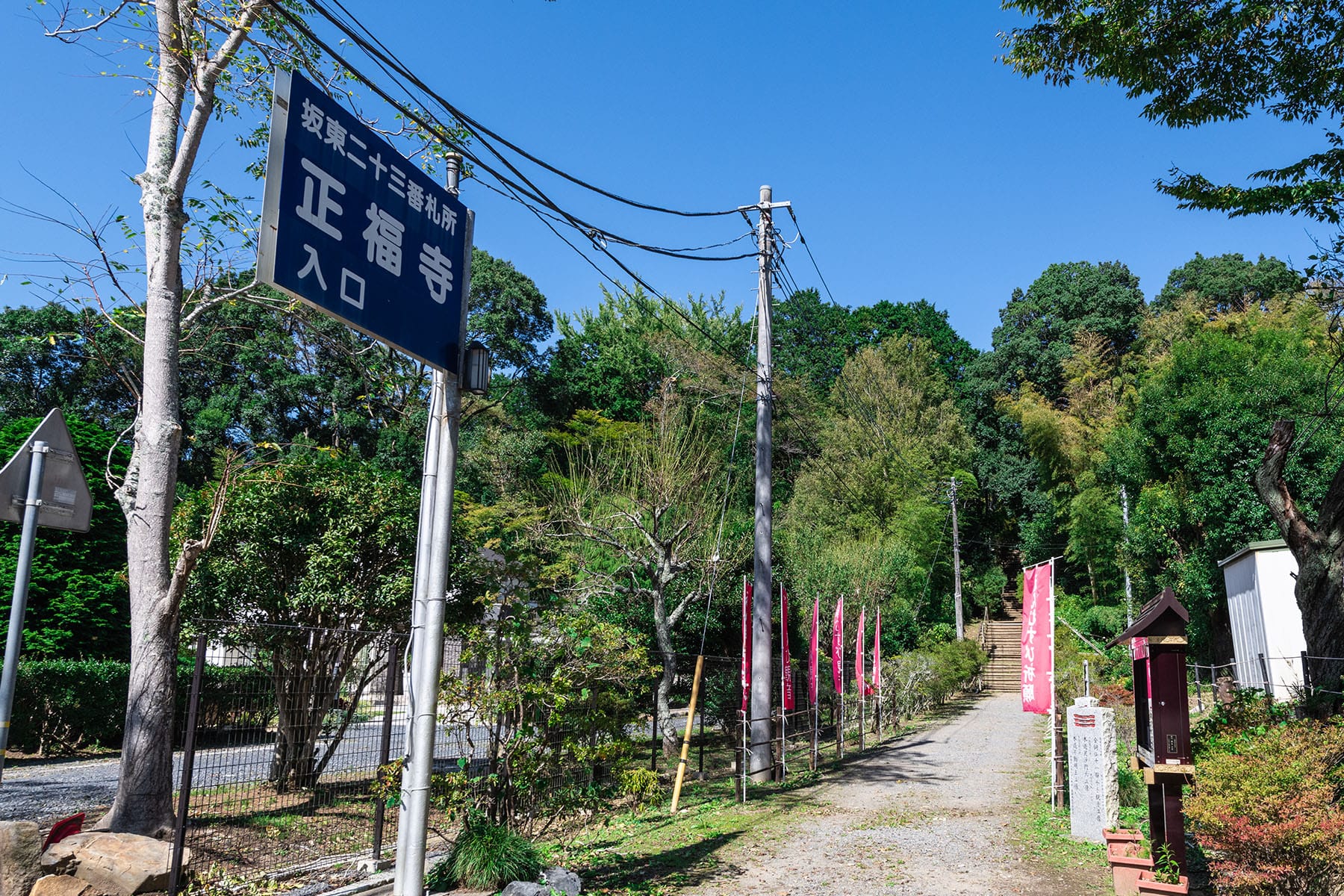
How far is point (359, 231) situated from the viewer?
4738 mm

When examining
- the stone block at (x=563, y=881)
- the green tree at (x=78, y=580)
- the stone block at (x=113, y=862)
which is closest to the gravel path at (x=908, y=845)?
the stone block at (x=563, y=881)

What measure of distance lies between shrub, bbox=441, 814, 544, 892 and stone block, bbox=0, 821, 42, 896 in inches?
92.3

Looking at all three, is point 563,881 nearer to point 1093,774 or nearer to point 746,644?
point 746,644

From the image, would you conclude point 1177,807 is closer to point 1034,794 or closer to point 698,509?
point 1034,794

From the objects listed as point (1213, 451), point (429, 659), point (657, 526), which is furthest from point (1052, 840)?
point (1213, 451)

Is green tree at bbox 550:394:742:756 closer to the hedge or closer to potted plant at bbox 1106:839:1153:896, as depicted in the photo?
the hedge

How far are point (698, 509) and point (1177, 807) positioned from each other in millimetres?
9502

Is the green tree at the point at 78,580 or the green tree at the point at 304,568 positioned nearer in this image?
the green tree at the point at 304,568

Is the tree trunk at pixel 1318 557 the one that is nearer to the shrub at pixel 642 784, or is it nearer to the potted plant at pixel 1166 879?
the potted plant at pixel 1166 879

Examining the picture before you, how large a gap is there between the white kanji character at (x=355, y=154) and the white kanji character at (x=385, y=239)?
22 centimetres

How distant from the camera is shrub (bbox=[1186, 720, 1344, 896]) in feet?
16.3

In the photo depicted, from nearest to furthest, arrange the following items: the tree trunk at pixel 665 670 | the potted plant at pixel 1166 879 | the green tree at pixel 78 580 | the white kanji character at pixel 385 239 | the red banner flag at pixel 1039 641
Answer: the white kanji character at pixel 385 239
the potted plant at pixel 1166 879
the red banner flag at pixel 1039 641
the tree trunk at pixel 665 670
the green tree at pixel 78 580

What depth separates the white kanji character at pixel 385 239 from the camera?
15.9 feet

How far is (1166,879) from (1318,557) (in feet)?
12.6
